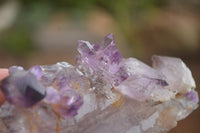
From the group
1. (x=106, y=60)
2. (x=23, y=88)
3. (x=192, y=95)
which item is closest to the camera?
(x=23, y=88)

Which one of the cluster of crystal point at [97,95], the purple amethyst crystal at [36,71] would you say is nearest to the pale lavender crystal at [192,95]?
the cluster of crystal point at [97,95]

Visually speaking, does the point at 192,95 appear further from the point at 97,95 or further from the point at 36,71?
the point at 36,71

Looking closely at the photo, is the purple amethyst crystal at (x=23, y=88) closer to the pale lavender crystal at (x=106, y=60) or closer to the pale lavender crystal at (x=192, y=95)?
the pale lavender crystal at (x=106, y=60)

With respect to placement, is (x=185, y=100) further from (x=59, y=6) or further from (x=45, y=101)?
(x=59, y=6)

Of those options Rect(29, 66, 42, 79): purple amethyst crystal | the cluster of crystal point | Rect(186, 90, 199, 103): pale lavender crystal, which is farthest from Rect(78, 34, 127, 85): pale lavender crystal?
Rect(186, 90, 199, 103): pale lavender crystal

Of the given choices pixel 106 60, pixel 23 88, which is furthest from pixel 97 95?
pixel 23 88

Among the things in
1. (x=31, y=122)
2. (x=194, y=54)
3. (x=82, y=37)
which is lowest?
(x=194, y=54)

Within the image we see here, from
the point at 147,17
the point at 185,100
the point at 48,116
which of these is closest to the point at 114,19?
the point at 147,17
